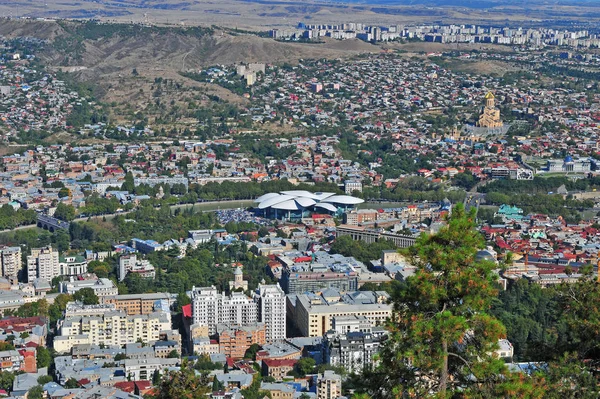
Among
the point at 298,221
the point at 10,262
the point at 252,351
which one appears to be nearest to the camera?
the point at 252,351

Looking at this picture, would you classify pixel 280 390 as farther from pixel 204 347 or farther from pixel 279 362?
pixel 204 347

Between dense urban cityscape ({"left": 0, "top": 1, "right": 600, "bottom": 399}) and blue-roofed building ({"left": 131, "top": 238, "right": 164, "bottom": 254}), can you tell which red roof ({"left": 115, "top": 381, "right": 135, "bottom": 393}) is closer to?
dense urban cityscape ({"left": 0, "top": 1, "right": 600, "bottom": 399})

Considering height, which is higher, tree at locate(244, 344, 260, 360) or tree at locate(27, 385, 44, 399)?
tree at locate(27, 385, 44, 399)

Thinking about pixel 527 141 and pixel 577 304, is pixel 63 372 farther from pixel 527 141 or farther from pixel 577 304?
pixel 527 141

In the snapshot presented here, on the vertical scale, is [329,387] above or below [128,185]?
above

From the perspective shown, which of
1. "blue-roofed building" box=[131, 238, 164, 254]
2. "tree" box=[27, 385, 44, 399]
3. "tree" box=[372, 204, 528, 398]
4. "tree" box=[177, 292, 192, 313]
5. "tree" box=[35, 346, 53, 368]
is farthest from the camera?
"blue-roofed building" box=[131, 238, 164, 254]

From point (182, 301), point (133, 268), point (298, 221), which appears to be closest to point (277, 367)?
point (182, 301)

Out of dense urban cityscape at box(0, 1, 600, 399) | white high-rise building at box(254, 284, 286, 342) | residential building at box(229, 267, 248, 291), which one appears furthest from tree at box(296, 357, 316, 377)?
residential building at box(229, 267, 248, 291)
